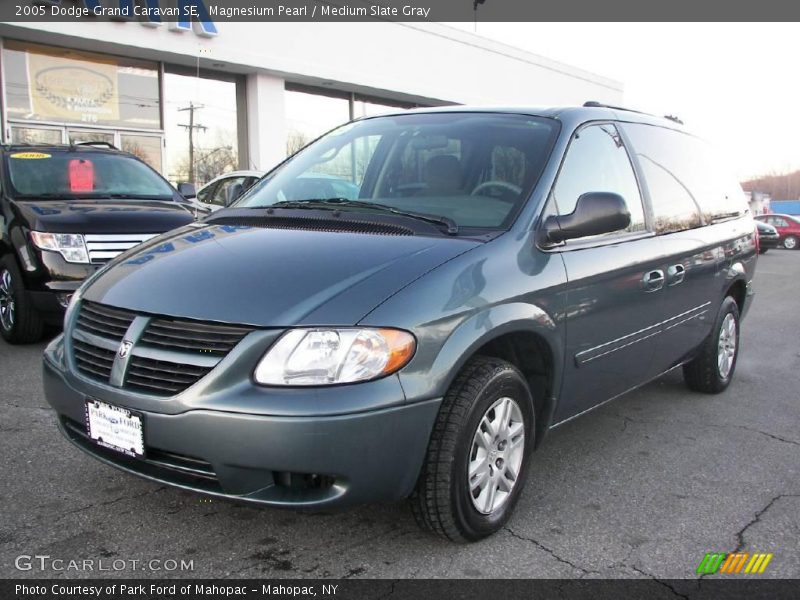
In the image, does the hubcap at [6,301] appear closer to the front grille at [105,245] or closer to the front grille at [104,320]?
the front grille at [105,245]

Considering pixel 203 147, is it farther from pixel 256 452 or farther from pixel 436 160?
pixel 256 452

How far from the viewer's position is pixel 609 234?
359cm

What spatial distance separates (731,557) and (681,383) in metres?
2.79

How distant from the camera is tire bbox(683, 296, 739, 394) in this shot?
5.01 meters

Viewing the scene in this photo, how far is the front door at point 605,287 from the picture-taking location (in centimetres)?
329

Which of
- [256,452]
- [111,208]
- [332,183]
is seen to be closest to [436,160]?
[332,183]

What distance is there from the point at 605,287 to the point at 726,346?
234 centimetres

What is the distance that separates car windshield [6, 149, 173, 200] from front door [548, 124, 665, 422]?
4.91 m

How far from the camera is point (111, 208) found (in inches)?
249

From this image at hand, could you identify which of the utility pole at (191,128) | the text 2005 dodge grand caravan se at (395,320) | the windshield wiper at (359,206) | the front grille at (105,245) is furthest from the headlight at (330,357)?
the utility pole at (191,128)

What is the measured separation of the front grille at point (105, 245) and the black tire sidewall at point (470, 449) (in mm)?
3934

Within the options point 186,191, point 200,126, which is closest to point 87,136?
point 200,126

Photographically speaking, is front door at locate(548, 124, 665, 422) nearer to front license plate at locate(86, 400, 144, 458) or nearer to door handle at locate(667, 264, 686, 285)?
door handle at locate(667, 264, 686, 285)

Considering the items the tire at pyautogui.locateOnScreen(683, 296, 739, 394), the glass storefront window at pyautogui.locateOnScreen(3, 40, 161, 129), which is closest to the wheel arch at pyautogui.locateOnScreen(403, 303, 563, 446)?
the tire at pyautogui.locateOnScreen(683, 296, 739, 394)
